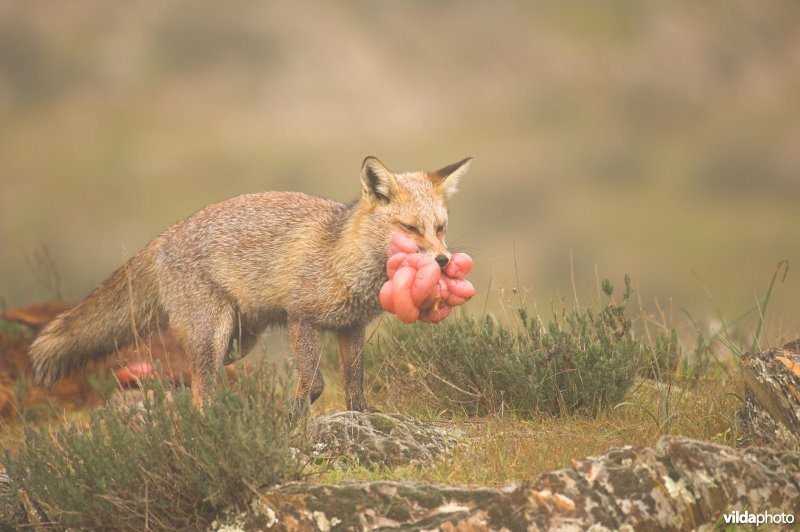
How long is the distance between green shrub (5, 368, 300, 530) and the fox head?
5.53 feet

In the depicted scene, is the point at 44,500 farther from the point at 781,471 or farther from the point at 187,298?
the point at 781,471

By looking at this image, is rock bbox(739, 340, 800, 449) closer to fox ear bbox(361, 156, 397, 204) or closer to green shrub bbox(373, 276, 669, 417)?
green shrub bbox(373, 276, 669, 417)

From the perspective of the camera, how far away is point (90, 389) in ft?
28.0

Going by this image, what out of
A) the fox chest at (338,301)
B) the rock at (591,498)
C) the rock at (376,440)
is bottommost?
the rock at (376,440)

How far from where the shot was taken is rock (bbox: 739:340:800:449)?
4.60 meters

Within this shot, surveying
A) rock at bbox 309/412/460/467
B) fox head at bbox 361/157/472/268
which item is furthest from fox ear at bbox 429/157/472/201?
rock at bbox 309/412/460/467

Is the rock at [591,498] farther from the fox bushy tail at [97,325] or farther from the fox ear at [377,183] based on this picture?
the fox bushy tail at [97,325]

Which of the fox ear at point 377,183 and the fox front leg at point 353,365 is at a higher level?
the fox ear at point 377,183

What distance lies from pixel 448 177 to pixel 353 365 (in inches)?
57.4

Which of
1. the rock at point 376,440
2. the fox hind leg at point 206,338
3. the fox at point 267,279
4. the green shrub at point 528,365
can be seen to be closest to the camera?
the rock at point 376,440

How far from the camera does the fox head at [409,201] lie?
5.77 metres

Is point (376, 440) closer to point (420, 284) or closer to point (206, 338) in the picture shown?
point (420, 284)

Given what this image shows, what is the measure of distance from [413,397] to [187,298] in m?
1.79

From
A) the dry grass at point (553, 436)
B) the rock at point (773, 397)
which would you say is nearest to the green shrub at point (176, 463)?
the dry grass at point (553, 436)
